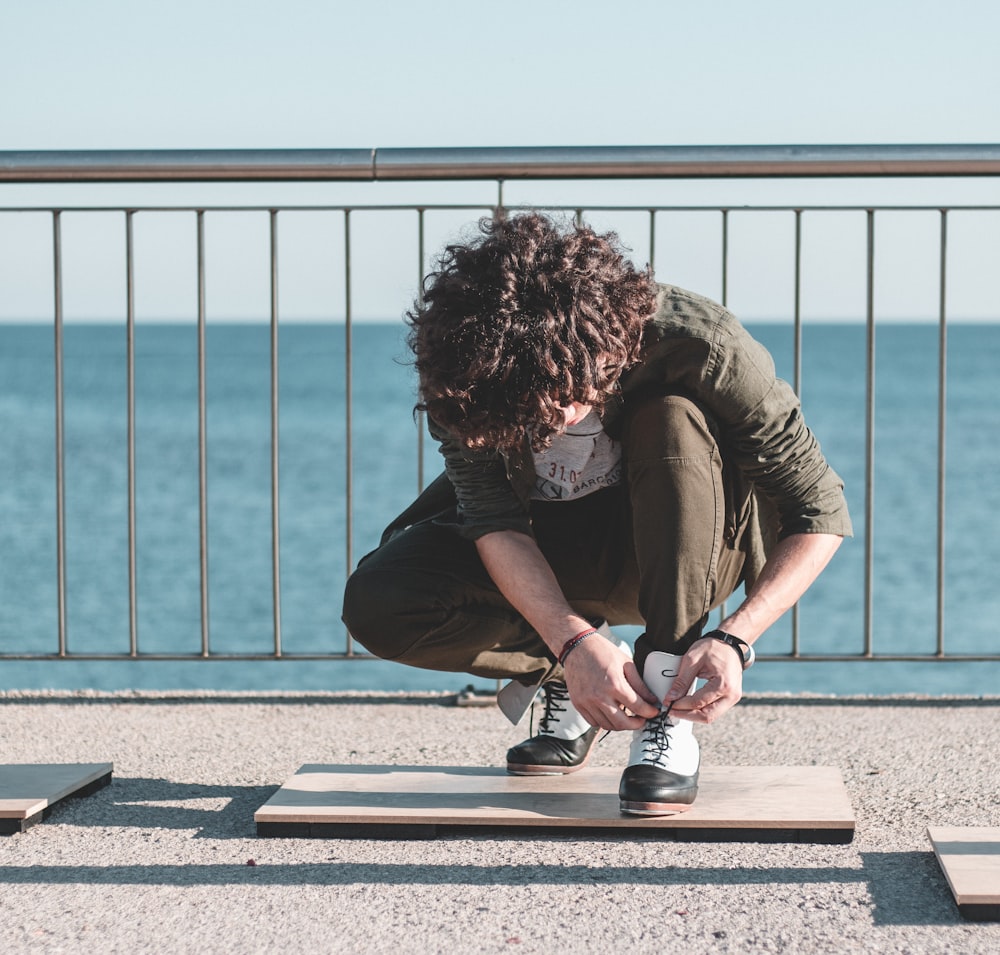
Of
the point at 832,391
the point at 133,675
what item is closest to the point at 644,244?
the point at 133,675

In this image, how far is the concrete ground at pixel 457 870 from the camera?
1.57 m

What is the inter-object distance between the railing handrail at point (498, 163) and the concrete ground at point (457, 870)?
1.03m

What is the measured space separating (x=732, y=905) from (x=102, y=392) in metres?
41.1

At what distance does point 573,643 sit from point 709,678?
0.63 feet

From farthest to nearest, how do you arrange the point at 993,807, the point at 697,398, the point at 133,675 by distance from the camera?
1. the point at 133,675
2. the point at 993,807
3. the point at 697,398

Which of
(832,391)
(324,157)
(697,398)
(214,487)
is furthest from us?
(832,391)

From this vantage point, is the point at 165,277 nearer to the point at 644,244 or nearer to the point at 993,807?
the point at 644,244

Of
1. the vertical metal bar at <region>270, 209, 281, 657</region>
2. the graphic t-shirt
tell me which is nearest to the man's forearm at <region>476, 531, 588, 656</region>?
the graphic t-shirt

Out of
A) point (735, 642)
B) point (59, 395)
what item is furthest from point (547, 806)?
point (59, 395)

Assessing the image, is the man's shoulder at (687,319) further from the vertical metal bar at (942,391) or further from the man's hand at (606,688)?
the vertical metal bar at (942,391)

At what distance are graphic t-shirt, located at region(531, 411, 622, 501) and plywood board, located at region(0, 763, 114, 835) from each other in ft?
2.71

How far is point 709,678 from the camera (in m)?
1.80

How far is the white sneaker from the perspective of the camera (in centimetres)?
186

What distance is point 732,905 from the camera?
1651 millimetres
